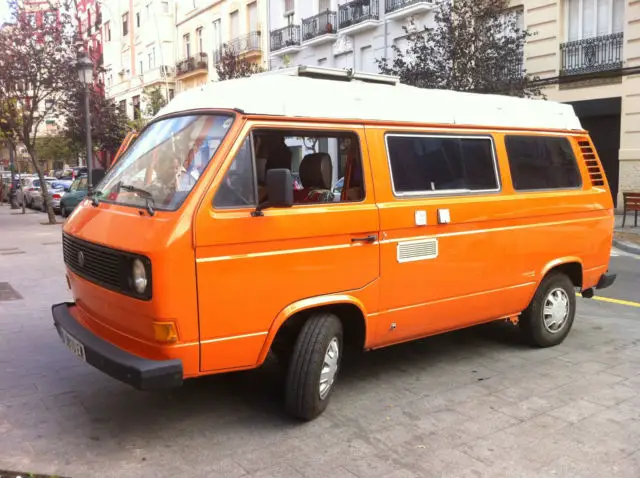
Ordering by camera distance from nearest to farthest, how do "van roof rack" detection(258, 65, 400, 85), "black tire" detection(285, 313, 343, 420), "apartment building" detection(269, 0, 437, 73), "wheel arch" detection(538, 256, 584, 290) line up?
"black tire" detection(285, 313, 343, 420), "van roof rack" detection(258, 65, 400, 85), "wheel arch" detection(538, 256, 584, 290), "apartment building" detection(269, 0, 437, 73)

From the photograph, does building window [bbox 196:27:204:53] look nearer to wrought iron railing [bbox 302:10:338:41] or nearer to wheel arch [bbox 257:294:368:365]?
wrought iron railing [bbox 302:10:338:41]

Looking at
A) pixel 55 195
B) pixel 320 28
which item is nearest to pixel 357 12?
pixel 320 28

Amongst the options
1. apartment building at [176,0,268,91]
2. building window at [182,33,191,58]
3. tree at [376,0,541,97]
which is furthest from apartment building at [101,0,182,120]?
tree at [376,0,541,97]

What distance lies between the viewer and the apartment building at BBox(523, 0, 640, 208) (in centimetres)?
1773

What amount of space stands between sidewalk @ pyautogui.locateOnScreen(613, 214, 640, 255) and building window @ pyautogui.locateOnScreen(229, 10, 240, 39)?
81.4ft

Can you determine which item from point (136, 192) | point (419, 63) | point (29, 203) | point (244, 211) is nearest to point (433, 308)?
point (244, 211)

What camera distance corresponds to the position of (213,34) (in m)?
36.8

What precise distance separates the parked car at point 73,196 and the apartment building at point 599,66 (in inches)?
618

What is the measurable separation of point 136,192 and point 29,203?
89.6 ft

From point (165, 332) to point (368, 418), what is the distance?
1622 millimetres

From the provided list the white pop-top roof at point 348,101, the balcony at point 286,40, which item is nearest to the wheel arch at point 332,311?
the white pop-top roof at point 348,101

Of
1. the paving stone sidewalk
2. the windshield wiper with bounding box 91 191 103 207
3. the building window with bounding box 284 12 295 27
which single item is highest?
the building window with bounding box 284 12 295 27

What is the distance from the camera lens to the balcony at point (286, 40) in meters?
29.9

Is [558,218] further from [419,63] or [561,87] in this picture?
[561,87]
